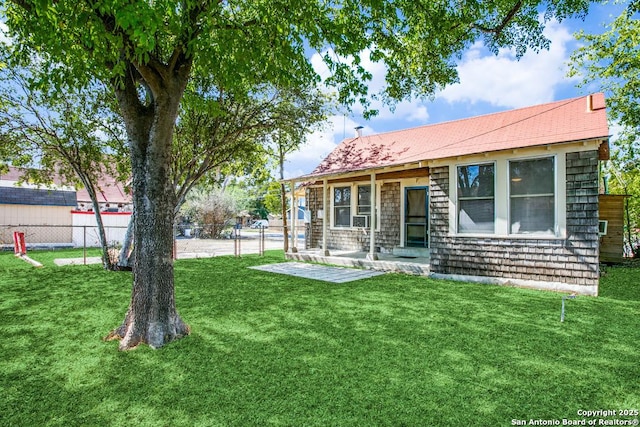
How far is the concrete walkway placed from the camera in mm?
8141

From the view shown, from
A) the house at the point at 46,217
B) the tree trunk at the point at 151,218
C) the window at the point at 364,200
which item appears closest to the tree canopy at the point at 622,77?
the window at the point at 364,200

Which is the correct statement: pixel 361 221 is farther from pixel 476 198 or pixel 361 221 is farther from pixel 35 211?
pixel 35 211

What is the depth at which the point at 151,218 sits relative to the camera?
3920 millimetres

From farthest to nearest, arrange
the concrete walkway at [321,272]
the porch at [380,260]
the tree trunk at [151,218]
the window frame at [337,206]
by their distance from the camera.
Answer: the window frame at [337,206] → the porch at [380,260] → the concrete walkway at [321,272] → the tree trunk at [151,218]

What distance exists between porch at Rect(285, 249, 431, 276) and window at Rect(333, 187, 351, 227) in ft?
3.55

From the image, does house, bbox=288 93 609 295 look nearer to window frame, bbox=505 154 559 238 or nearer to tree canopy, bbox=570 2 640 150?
window frame, bbox=505 154 559 238

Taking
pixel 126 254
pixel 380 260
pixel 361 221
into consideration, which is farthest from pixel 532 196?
pixel 126 254

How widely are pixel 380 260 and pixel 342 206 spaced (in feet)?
10.6

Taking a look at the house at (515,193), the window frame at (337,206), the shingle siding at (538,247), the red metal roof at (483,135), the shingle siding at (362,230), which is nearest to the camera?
the shingle siding at (538,247)

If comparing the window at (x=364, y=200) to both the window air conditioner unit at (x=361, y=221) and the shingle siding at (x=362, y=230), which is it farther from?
the shingle siding at (x=362, y=230)

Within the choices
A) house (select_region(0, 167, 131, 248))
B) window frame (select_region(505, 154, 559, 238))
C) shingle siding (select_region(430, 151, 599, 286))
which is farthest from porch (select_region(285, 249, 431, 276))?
house (select_region(0, 167, 131, 248))

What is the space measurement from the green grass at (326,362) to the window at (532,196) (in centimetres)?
157

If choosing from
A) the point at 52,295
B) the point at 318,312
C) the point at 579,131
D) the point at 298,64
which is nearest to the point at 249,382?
the point at 318,312

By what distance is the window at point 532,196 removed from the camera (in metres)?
6.84
